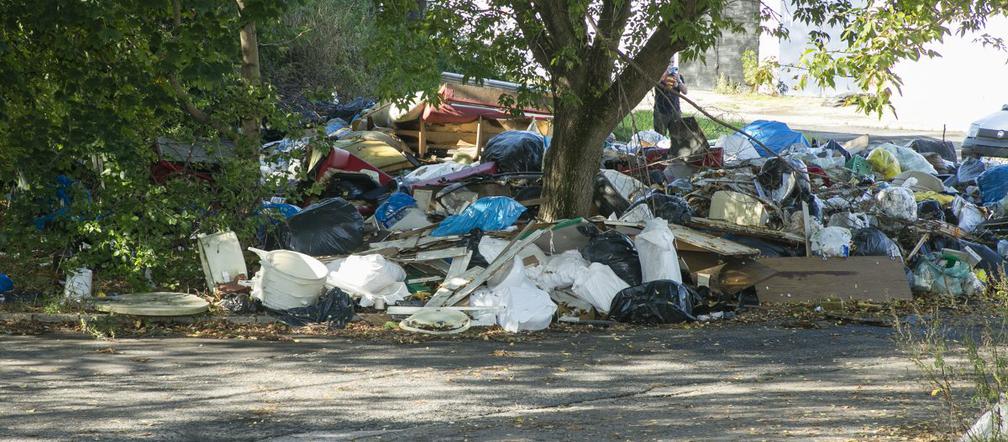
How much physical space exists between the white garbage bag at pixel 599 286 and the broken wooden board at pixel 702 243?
37.7 inches

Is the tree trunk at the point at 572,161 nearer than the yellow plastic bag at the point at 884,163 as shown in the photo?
Yes

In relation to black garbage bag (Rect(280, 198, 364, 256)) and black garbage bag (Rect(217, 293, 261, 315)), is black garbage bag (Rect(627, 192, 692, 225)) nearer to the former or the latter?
black garbage bag (Rect(280, 198, 364, 256))

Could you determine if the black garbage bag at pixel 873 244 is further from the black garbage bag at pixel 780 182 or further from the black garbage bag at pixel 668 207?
the black garbage bag at pixel 668 207

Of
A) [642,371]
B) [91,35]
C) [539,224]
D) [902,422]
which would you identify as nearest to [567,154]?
[539,224]

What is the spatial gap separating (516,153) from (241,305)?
5.10 m

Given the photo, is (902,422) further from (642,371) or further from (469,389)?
(469,389)

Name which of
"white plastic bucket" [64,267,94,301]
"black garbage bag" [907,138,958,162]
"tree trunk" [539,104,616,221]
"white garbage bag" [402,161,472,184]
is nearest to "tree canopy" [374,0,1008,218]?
"tree trunk" [539,104,616,221]

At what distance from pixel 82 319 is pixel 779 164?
8.01 metres

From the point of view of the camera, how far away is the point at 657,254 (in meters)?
9.75

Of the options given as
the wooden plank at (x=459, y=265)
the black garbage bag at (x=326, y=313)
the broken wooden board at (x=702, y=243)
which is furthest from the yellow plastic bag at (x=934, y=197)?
the black garbage bag at (x=326, y=313)

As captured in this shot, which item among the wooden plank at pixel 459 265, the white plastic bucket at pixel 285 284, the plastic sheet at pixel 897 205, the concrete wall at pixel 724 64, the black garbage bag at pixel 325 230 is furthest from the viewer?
the concrete wall at pixel 724 64

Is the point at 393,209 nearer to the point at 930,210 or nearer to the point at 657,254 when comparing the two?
the point at 657,254

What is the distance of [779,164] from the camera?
12531mm

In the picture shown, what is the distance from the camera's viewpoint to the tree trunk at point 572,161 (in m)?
10.6
